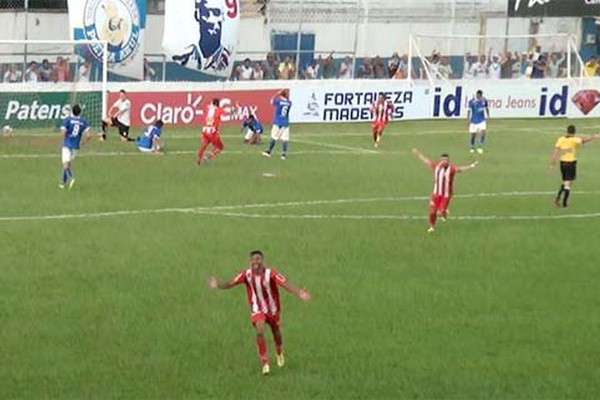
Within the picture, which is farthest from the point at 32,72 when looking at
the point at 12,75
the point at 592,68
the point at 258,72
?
the point at 592,68

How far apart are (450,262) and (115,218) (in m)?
8.45

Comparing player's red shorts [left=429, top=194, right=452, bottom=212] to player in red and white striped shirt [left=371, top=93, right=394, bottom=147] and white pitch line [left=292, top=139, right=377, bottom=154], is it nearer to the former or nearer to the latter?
white pitch line [left=292, top=139, right=377, bottom=154]

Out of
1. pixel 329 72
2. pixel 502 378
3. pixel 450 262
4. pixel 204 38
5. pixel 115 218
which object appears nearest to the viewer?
pixel 502 378

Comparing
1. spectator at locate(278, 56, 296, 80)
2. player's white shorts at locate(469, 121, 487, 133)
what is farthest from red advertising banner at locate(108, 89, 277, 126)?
player's white shorts at locate(469, 121, 487, 133)

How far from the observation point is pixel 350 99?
6366cm

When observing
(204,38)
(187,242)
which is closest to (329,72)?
(204,38)

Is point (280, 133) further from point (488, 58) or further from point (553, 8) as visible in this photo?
point (553, 8)

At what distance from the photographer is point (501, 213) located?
41.3 meters

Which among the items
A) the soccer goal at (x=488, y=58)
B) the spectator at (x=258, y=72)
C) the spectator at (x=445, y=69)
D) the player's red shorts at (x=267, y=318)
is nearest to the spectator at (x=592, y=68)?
the soccer goal at (x=488, y=58)

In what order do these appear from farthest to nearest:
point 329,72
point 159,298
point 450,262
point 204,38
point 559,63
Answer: point 559,63
point 329,72
point 204,38
point 450,262
point 159,298

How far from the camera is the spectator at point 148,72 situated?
6025 centimetres

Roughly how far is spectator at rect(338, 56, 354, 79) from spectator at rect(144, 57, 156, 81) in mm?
8406

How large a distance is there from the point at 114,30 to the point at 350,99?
34.0 ft

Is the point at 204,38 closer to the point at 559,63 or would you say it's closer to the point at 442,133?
the point at 442,133
